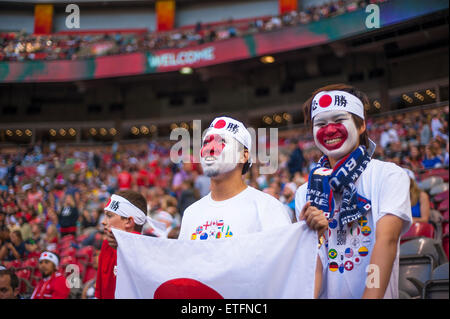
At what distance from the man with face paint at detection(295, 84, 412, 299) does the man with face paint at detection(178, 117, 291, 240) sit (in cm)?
23

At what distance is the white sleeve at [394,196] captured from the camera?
7.75ft

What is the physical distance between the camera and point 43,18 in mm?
26312

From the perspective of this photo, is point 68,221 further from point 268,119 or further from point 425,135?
point 268,119

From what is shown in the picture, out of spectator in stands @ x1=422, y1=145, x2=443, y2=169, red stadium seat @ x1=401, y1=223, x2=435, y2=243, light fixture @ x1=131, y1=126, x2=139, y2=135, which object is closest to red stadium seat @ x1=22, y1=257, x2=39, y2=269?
red stadium seat @ x1=401, y1=223, x2=435, y2=243

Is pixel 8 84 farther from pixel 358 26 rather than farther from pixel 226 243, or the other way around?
pixel 226 243

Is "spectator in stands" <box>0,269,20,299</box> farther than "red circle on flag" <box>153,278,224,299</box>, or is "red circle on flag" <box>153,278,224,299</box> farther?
"spectator in stands" <box>0,269,20,299</box>

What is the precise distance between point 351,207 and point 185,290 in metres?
0.89

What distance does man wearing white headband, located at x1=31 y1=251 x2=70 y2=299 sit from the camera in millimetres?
5301

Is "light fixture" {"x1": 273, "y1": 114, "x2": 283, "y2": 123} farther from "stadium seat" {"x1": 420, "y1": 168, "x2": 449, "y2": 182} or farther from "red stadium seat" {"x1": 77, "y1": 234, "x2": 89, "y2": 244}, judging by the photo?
"red stadium seat" {"x1": 77, "y1": 234, "x2": 89, "y2": 244}

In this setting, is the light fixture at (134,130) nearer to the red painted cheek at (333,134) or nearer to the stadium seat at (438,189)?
the stadium seat at (438,189)

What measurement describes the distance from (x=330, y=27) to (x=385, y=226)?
15378 mm

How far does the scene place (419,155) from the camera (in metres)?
9.62

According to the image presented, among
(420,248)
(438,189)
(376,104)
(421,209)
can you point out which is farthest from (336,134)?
(376,104)

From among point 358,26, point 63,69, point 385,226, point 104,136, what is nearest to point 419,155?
point 358,26
